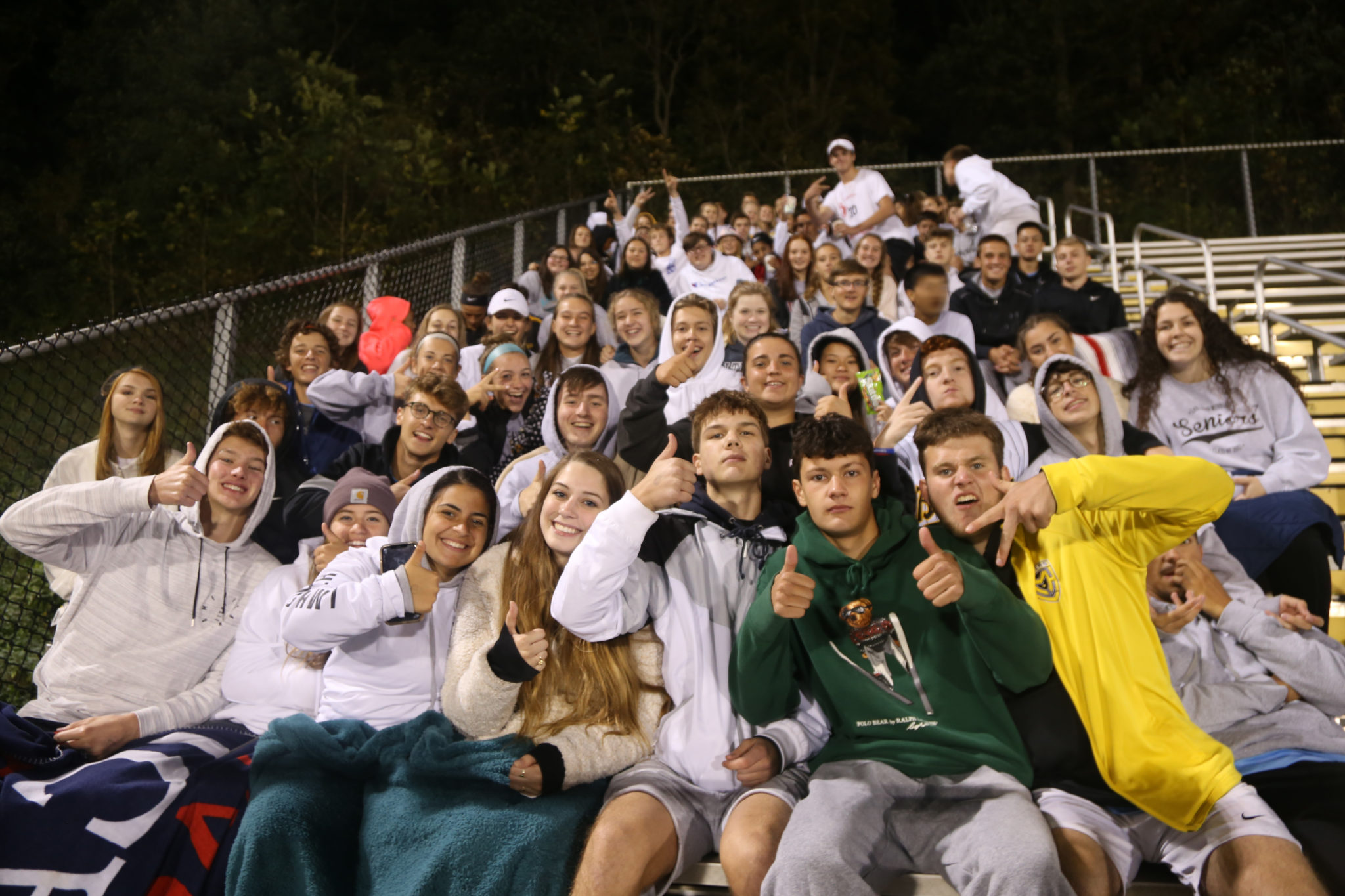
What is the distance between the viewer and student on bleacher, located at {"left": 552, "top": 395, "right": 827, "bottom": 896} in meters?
2.39

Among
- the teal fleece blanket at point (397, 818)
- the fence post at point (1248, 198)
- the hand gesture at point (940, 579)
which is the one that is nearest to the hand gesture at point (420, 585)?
the teal fleece blanket at point (397, 818)

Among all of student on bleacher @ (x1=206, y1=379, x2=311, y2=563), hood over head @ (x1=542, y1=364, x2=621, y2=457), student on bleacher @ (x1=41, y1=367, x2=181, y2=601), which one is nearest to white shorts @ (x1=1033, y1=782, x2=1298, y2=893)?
hood over head @ (x1=542, y1=364, x2=621, y2=457)

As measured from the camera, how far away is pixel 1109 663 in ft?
8.00

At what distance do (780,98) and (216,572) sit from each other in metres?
21.0

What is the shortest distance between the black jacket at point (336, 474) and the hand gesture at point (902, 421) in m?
1.85

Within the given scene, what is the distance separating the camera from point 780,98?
21781mm

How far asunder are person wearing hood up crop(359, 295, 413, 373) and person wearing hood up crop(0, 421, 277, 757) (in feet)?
6.93

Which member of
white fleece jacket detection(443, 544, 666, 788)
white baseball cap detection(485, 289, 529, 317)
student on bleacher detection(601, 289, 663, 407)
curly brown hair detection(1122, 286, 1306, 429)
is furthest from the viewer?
white baseball cap detection(485, 289, 529, 317)

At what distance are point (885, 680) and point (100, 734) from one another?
2358 millimetres

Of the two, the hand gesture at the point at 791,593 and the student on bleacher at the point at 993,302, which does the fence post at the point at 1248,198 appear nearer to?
the student on bleacher at the point at 993,302

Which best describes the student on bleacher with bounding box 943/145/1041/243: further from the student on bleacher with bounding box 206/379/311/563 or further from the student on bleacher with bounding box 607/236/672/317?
the student on bleacher with bounding box 206/379/311/563

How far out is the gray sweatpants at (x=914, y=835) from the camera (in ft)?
7.06

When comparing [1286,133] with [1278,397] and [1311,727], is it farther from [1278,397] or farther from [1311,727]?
[1311,727]

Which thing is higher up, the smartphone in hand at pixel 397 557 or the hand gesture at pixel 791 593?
the smartphone in hand at pixel 397 557
